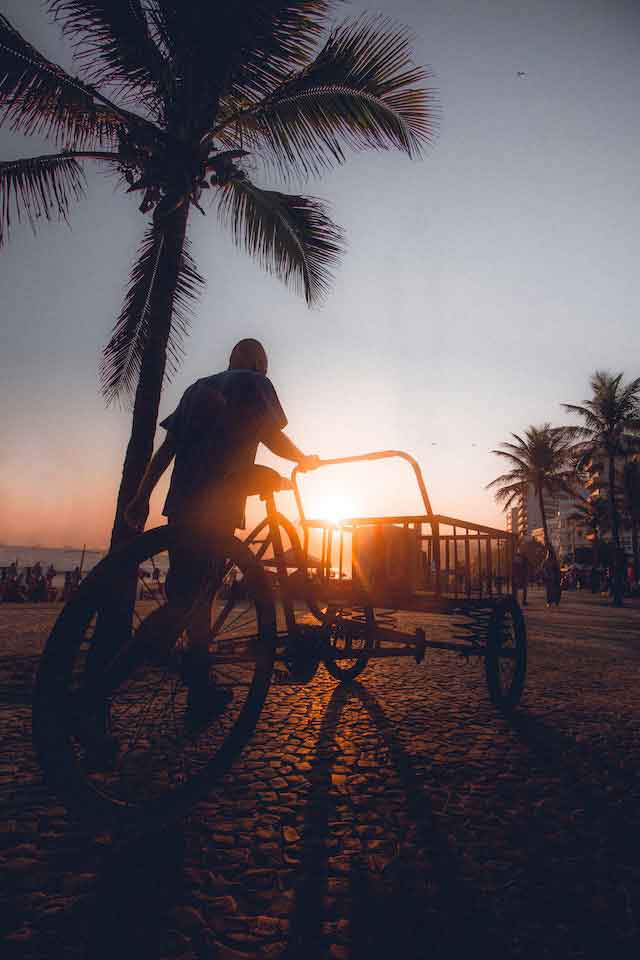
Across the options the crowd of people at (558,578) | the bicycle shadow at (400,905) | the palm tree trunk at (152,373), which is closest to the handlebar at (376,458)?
the bicycle shadow at (400,905)

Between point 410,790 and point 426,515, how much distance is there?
1.54 m

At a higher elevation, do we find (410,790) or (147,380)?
(147,380)

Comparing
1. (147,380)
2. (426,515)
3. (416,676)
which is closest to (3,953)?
(426,515)

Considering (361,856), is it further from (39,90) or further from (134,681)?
(39,90)

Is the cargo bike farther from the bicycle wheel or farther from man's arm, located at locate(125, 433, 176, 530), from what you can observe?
man's arm, located at locate(125, 433, 176, 530)

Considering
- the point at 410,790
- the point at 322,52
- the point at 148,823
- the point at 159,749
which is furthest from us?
the point at 322,52

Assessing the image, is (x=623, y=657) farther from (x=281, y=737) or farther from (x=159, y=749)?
(x=159, y=749)

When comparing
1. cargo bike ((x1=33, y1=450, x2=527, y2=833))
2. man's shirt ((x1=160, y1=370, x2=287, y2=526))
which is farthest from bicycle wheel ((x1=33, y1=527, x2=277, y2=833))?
man's shirt ((x1=160, y1=370, x2=287, y2=526))

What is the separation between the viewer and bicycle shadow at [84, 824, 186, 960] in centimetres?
128

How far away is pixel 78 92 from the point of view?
18.8ft

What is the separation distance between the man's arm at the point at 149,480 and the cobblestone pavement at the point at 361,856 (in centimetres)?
126

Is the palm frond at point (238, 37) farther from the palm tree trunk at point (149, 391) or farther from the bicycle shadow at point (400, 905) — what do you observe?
the bicycle shadow at point (400, 905)

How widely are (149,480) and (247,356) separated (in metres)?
1.02

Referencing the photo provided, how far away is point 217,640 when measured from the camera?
2443 millimetres
